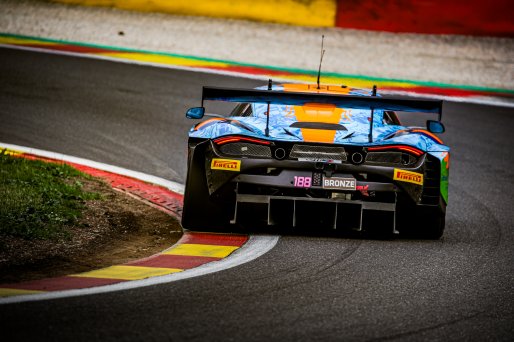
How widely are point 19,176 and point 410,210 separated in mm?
3494

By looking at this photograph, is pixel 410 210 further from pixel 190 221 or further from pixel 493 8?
pixel 493 8

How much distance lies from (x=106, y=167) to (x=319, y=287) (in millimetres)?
5264

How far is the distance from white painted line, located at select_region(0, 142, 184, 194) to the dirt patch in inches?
32.1

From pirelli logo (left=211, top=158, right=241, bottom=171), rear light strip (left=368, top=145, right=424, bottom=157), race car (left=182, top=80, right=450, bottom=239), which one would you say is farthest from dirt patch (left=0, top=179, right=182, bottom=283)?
rear light strip (left=368, top=145, right=424, bottom=157)

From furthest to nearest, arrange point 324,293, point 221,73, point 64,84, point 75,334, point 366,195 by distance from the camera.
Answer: point 221,73
point 64,84
point 366,195
point 324,293
point 75,334

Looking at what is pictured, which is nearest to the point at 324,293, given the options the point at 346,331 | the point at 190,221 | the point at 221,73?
the point at 346,331

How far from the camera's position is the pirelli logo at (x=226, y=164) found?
770 cm

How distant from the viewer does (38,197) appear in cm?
829

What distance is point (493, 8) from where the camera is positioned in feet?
63.5

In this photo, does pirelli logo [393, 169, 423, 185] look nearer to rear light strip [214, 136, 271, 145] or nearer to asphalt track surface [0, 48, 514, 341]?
asphalt track surface [0, 48, 514, 341]

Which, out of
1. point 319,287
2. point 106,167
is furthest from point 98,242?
point 106,167

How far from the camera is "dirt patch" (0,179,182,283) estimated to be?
6.48 meters

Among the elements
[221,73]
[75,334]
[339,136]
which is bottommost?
[75,334]

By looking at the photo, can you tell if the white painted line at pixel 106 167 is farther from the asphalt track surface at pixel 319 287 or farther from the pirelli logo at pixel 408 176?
the pirelli logo at pixel 408 176
